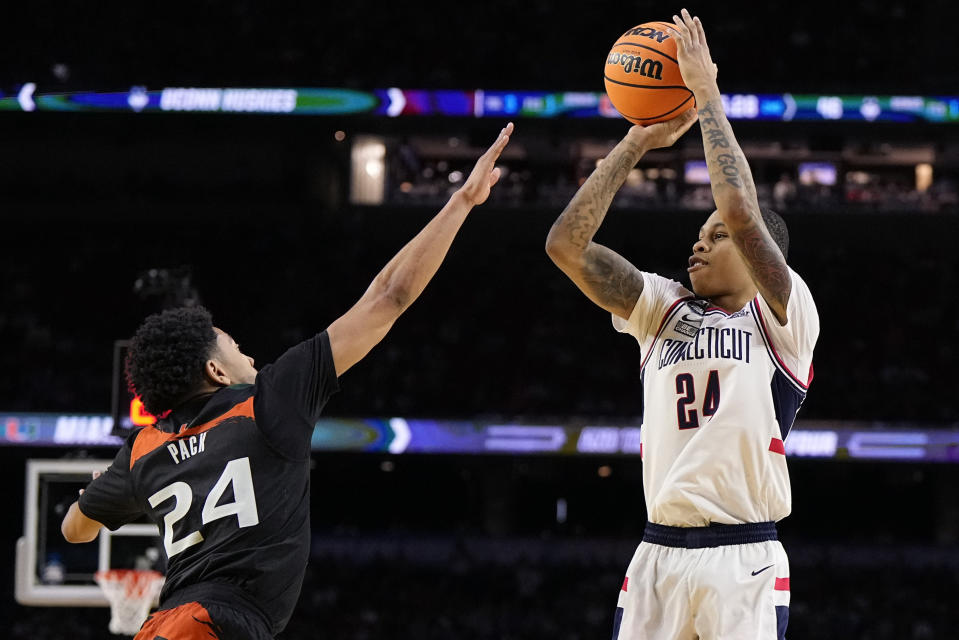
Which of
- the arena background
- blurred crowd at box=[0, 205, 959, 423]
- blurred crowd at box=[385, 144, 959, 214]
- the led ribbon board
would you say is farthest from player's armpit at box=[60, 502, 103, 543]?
blurred crowd at box=[385, 144, 959, 214]

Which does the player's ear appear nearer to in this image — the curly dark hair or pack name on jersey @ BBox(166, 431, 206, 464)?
the curly dark hair

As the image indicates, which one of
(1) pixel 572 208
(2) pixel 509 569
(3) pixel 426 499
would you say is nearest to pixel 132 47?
(3) pixel 426 499

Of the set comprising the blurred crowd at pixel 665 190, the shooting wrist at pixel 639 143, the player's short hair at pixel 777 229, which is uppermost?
the blurred crowd at pixel 665 190

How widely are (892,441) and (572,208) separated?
1325cm

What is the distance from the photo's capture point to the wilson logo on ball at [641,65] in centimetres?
422

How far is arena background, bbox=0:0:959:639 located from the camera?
55.4ft

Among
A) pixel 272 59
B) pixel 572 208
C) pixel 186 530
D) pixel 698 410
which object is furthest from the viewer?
pixel 272 59

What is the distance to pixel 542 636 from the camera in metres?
15.2

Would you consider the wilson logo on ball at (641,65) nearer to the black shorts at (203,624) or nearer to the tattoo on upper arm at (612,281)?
the tattoo on upper arm at (612,281)

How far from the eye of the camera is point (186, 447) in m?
3.21

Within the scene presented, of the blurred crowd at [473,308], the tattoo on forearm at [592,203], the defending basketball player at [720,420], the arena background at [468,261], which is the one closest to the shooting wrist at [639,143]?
the tattoo on forearm at [592,203]

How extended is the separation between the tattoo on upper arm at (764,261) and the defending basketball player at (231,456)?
3.00 ft

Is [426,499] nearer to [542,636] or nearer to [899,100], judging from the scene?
[542,636]

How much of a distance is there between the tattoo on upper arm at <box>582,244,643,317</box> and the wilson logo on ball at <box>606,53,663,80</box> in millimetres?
718
